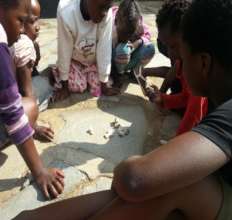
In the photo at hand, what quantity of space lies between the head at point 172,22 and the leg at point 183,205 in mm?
957

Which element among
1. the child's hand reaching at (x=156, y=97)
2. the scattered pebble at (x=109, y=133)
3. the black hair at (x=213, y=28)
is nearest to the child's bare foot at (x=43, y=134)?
the scattered pebble at (x=109, y=133)

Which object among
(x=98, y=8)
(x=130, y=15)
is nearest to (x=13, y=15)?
(x=98, y=8)

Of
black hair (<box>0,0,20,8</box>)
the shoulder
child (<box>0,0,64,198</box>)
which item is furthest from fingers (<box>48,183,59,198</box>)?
black hair (<box>0,0,20,8</box>)

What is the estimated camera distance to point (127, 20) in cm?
275

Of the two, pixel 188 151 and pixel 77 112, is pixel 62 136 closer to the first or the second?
pixel 77 112

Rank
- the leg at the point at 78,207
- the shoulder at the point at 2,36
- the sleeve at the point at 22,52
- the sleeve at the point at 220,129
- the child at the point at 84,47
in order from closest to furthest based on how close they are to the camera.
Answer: the sleeve at the point at 220,129 < the leg at the point at 78,207 < the shoulder at the point at 2,36 < the sleeve at the point at 22,52 < the child at the point at 84,47

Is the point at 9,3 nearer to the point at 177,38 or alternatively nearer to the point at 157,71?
the point at 177,38

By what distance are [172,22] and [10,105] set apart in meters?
0.89

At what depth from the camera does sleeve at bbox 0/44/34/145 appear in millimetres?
1745

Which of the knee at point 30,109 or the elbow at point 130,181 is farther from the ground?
the elbow at point 130,181

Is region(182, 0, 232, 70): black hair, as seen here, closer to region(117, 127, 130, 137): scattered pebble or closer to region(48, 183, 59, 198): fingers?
region(48, 183, 59, 198): fingers

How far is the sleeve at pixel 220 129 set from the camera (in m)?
1.20

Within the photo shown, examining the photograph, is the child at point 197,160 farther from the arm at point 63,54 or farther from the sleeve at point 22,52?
the arm at point 63,54

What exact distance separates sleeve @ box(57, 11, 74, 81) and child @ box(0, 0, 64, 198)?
778 mm
